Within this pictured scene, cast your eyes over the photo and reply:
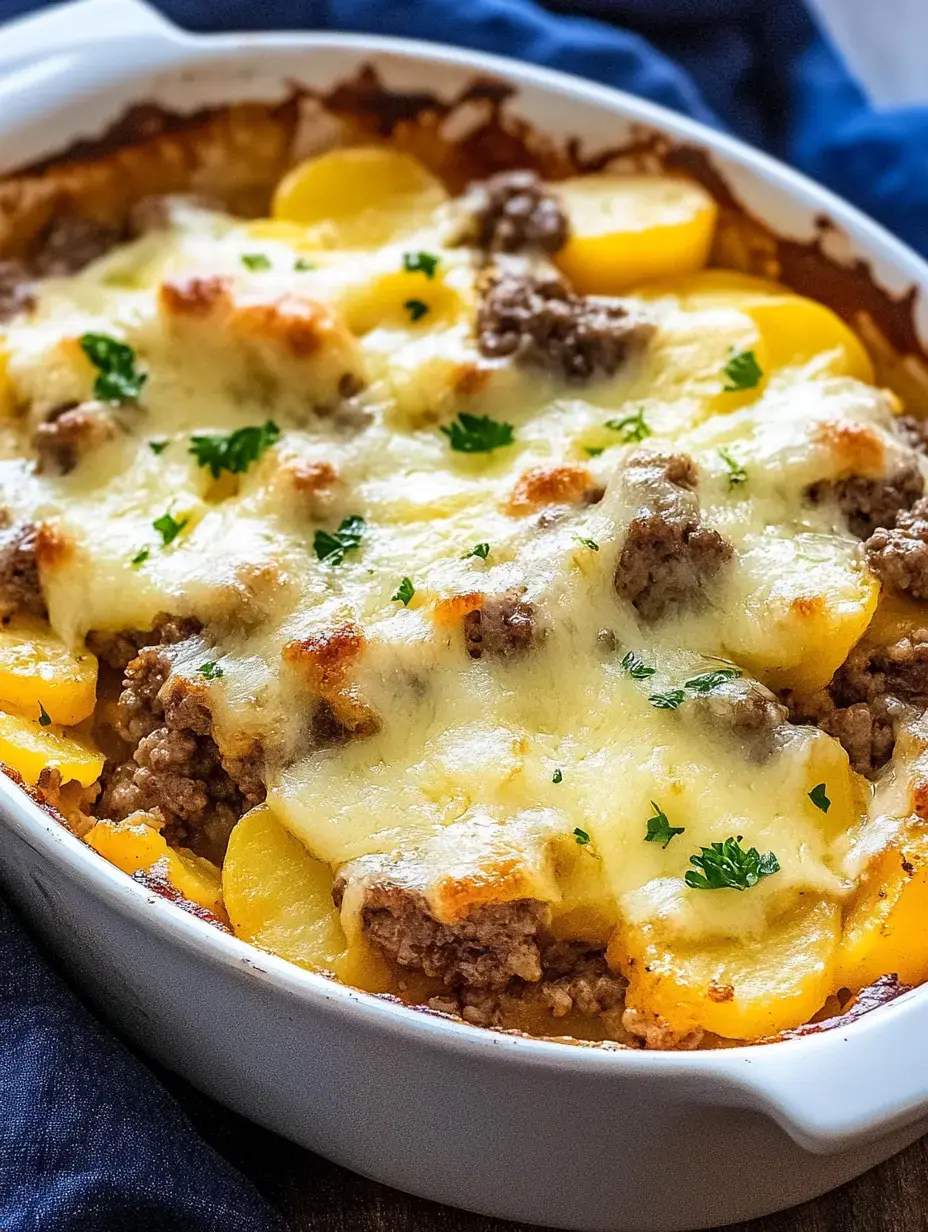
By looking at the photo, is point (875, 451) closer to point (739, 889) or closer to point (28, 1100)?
point (739, 889)

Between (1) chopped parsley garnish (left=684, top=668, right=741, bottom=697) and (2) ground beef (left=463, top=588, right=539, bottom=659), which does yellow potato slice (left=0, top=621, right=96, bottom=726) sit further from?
(1) chopped parsley garnish (left=684, top=668, right=741, bottom=697)

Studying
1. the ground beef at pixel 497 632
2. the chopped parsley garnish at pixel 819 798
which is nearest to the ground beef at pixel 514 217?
the ground beef at pixel 497 632

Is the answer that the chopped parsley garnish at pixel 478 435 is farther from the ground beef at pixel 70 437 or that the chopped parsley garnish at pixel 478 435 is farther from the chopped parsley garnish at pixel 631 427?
the ground beef at pixel 70 437

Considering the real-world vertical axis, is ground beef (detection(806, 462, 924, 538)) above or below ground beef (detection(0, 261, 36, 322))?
below

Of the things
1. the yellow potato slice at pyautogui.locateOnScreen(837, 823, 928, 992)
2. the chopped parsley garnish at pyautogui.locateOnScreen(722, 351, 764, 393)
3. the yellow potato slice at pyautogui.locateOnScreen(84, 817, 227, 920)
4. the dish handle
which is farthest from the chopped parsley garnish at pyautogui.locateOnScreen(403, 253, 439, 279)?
the yellow potato slice at pyautogui.locateOnScreen(837, 823, 928, 992)

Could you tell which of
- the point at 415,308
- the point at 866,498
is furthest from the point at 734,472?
the point at 415,308

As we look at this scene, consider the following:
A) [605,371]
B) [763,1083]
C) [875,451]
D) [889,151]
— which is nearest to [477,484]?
[605,371]

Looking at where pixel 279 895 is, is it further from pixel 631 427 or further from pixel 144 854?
pixel 631 427
